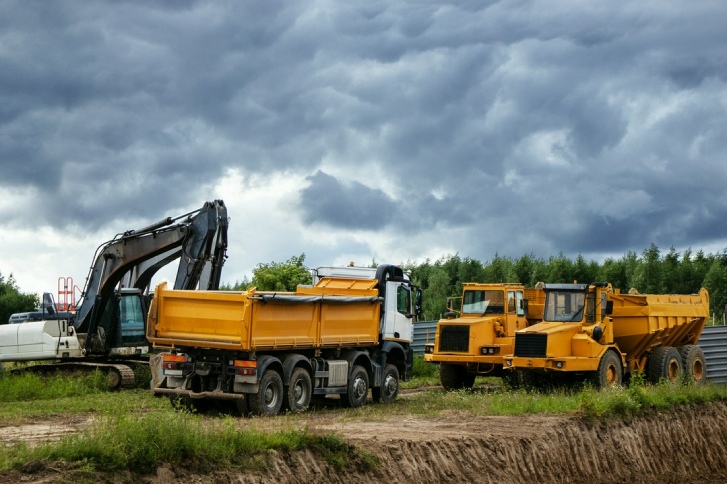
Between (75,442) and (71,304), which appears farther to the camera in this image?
(71,304)

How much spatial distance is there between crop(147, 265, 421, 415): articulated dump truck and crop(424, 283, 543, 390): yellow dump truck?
4.66 meters

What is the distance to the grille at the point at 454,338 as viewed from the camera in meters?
27.3

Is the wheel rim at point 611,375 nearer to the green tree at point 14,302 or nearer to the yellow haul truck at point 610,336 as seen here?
the yellow haul truck at point 610,336

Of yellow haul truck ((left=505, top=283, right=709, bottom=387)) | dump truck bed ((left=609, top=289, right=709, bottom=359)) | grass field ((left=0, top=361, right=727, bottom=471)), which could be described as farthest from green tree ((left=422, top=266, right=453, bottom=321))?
dump truck bed ((left=609, top=289, right=709, bottom=359))

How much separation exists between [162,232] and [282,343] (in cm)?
857

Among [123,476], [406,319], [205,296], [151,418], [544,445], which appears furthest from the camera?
[406,319]

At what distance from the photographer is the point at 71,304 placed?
30594 mm

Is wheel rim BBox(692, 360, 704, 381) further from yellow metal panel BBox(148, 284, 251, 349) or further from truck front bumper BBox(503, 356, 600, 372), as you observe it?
yellow metal panel BBox(148, 284, 251, 349)

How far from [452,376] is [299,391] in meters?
8.16

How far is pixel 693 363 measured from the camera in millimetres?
29266

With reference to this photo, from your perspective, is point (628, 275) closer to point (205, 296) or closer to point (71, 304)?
point (71, 304)

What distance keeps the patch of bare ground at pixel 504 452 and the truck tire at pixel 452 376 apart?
277 inches

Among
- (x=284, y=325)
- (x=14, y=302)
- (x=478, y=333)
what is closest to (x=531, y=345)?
(x=478, y=333)

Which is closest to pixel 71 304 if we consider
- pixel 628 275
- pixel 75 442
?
pixel 75 442
